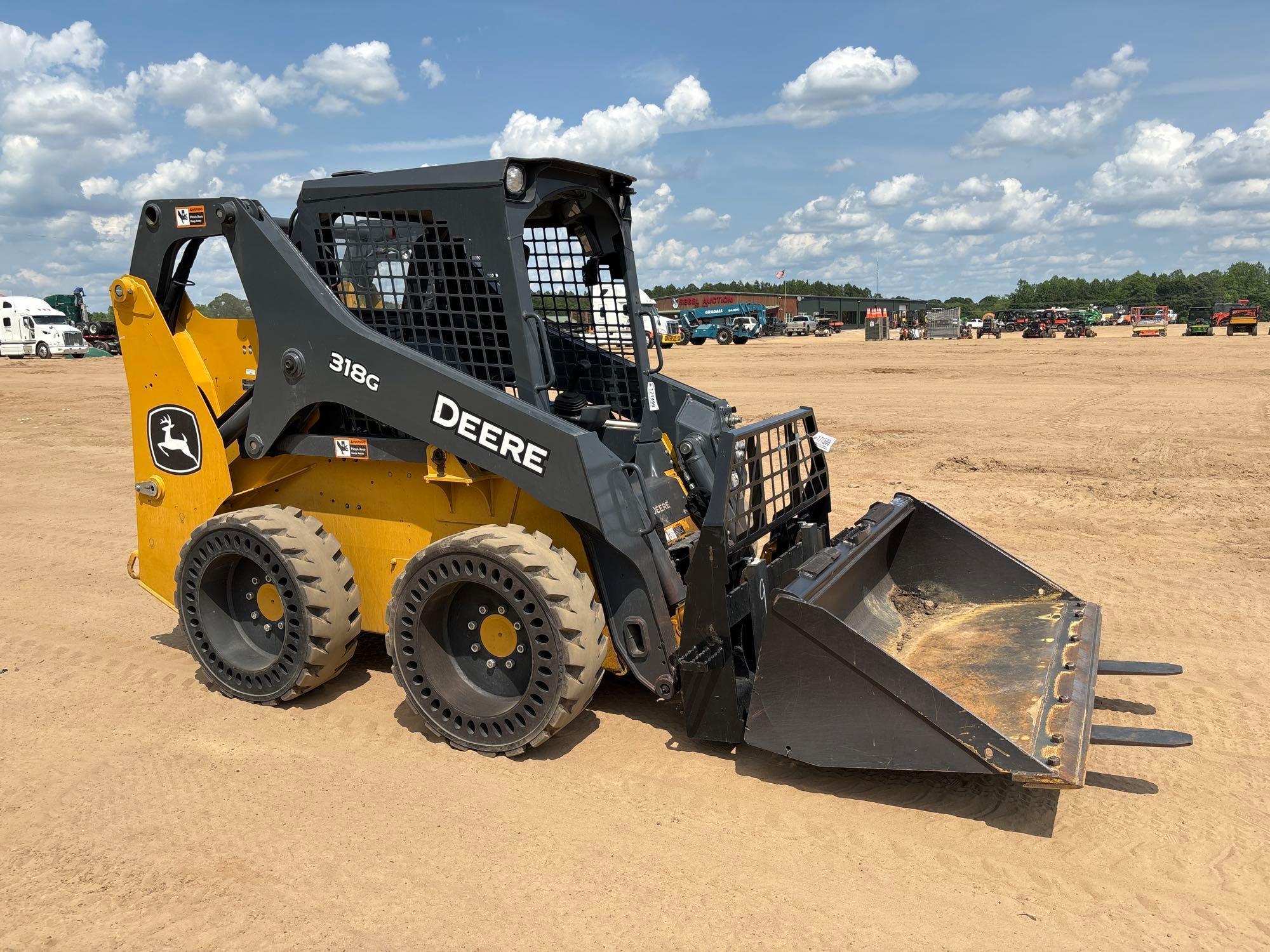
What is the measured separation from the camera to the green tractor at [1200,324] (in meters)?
42.7

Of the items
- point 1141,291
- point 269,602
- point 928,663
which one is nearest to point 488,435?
point 269,602

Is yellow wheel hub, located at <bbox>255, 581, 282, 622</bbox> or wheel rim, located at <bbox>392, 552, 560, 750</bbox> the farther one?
yellow wheel hub, located at <bbox>255, 581, 282, 622</bbox>

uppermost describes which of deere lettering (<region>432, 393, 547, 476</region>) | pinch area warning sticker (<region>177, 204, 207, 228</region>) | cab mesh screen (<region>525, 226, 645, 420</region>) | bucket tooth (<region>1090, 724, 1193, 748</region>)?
pinch area warning sticker (<region>177, 204, 207, 228</region>)

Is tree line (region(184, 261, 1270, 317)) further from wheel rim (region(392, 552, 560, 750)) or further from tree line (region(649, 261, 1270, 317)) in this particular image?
wheel rim (region(392, 552, 560, 750))

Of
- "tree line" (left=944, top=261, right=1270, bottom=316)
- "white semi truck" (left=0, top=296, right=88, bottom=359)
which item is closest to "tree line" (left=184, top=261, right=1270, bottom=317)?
"tree line" (left=944, top=261, right=1270, bottom=316)

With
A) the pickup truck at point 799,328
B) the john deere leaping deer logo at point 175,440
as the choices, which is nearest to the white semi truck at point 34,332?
the pickup truck at point 799,328

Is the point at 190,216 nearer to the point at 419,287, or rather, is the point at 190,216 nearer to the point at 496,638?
the point at 419,287

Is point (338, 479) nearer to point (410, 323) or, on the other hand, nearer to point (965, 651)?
point (410, 323)

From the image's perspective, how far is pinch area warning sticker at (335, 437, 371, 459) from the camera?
189 inches

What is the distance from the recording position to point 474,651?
4445 millimetres

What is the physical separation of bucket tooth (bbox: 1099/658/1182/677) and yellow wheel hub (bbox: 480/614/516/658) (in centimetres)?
270

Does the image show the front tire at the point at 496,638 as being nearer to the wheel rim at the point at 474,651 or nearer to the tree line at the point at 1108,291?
the wheel rim at the point at 474,651

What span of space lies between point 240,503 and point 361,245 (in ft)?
5.11

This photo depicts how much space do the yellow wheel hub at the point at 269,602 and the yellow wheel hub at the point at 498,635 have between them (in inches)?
48.0
